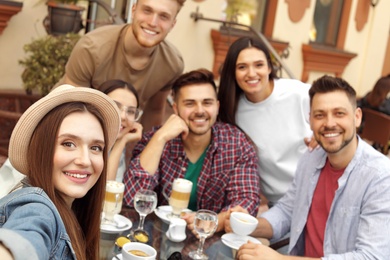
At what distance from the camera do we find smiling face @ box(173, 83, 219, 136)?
9.05 ft

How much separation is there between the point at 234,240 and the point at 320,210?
1.43 feet

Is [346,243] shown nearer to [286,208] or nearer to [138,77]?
[286,208]

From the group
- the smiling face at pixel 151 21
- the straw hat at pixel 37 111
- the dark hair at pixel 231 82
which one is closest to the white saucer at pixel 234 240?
the dark hair at pixel 231 82

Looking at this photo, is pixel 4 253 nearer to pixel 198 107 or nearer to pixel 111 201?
pixel 111 201

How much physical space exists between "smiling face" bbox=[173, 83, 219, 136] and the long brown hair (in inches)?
45.1

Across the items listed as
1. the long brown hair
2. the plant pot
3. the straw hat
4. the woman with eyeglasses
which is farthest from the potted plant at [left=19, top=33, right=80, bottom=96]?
the straw hat

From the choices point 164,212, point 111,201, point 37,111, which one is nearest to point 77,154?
point 37,111

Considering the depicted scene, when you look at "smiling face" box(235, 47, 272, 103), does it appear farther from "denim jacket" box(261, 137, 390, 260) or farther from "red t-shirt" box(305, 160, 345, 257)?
"red t-shirt" box(305, 160, 345, 257)

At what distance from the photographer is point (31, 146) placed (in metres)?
1.44

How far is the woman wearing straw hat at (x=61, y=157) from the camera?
1.29 metres

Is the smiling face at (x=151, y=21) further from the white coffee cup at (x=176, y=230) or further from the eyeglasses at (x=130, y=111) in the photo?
the white coffee cup at (x=176, y=230)

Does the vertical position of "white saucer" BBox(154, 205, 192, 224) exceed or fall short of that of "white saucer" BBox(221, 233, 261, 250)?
it exceeds it

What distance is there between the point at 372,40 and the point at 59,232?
351 inches

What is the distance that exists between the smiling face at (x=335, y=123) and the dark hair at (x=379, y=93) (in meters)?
4.33
